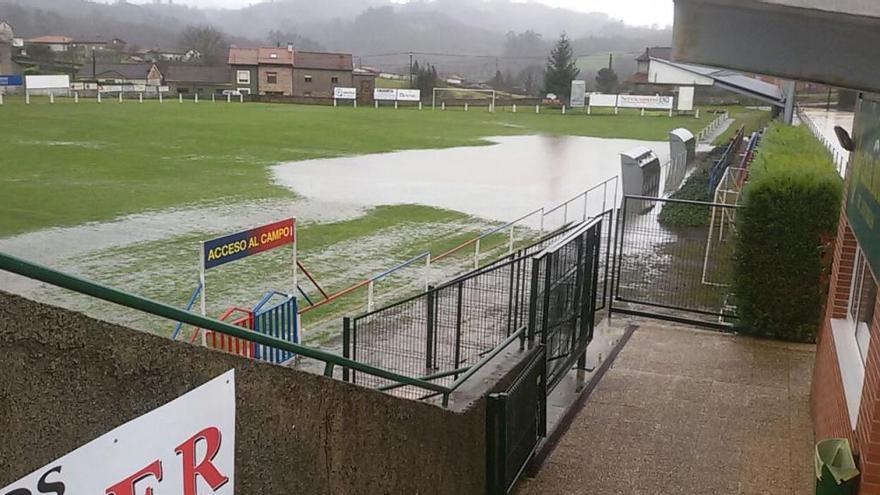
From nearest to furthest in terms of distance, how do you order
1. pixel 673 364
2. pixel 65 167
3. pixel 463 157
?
pixel 673 364, pixel 65 167, pixel 463 157

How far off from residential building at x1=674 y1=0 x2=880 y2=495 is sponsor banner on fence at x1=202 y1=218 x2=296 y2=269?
737 cm

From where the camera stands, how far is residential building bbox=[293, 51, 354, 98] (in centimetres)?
10625

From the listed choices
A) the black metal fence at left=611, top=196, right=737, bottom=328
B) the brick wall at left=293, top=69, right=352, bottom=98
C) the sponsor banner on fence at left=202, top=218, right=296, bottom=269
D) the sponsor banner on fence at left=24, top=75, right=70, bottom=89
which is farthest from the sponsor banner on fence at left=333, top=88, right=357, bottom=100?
the sponsor banner on fence at left=202, top=218, right=296, bottom=269

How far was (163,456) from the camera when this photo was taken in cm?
272

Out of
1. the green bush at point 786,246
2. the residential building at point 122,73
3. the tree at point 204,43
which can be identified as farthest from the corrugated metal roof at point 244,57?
the green bush at point 786,246

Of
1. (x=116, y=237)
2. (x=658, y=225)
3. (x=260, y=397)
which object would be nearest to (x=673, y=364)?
(x=260, y=397)

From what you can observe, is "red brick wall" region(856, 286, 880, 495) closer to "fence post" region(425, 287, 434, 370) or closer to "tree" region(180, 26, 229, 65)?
"fence post" region(425, 287, 434, 370)

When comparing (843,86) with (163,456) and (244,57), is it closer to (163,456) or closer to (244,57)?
(163,456)

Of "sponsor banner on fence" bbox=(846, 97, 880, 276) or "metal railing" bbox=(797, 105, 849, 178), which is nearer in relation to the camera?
"sponsor banner on fence" bbox=(846, 97, 880, 276)

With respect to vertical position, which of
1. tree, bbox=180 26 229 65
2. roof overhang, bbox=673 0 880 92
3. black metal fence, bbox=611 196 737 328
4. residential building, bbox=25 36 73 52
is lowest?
black metal fence, bbox=611 196 737 328

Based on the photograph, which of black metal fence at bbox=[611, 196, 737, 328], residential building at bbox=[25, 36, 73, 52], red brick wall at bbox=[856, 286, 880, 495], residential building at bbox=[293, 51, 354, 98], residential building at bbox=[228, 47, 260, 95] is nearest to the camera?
red brick wall at bbox=[856, 286, 880, 495]

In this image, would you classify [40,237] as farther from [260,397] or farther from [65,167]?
[260,397]

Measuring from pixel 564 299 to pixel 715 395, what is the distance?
79.1 inches

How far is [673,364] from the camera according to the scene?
9.34 meters
